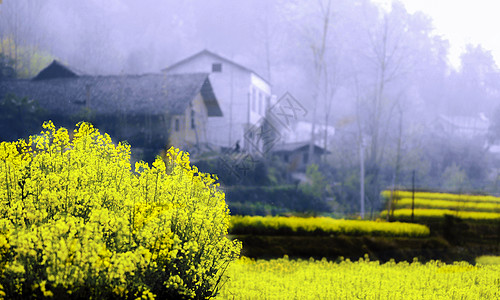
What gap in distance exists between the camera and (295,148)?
15.7m

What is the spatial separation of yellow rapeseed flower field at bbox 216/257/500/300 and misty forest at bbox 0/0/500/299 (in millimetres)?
92

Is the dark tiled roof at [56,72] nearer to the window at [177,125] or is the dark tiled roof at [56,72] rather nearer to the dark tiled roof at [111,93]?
the dark tiled roof at [111,93]

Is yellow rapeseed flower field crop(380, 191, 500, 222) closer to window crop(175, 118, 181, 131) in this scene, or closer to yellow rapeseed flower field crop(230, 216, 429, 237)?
yellow rapeseed flower field crop(230, 216, 429, 237)

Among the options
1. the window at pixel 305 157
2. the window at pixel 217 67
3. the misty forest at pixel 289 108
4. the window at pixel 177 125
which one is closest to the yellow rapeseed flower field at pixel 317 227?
the misty forest at pixel 289 108

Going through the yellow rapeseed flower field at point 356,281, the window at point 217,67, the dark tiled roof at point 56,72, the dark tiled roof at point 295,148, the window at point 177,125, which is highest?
the window at point 217,67

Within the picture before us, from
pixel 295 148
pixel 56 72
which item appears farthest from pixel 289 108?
pixel 56 72

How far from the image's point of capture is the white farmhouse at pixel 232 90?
12484 mm

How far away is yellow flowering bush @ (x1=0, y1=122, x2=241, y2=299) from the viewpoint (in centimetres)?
310

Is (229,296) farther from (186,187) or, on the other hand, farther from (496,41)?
(496,41)

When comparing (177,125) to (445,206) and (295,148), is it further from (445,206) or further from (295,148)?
(295,148)

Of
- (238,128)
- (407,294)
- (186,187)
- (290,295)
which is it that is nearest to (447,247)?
(407,294)

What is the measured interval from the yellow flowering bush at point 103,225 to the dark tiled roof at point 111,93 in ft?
13.1

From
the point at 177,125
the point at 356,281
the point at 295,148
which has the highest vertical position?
the point at 177,125

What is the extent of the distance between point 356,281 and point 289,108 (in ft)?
37.5
